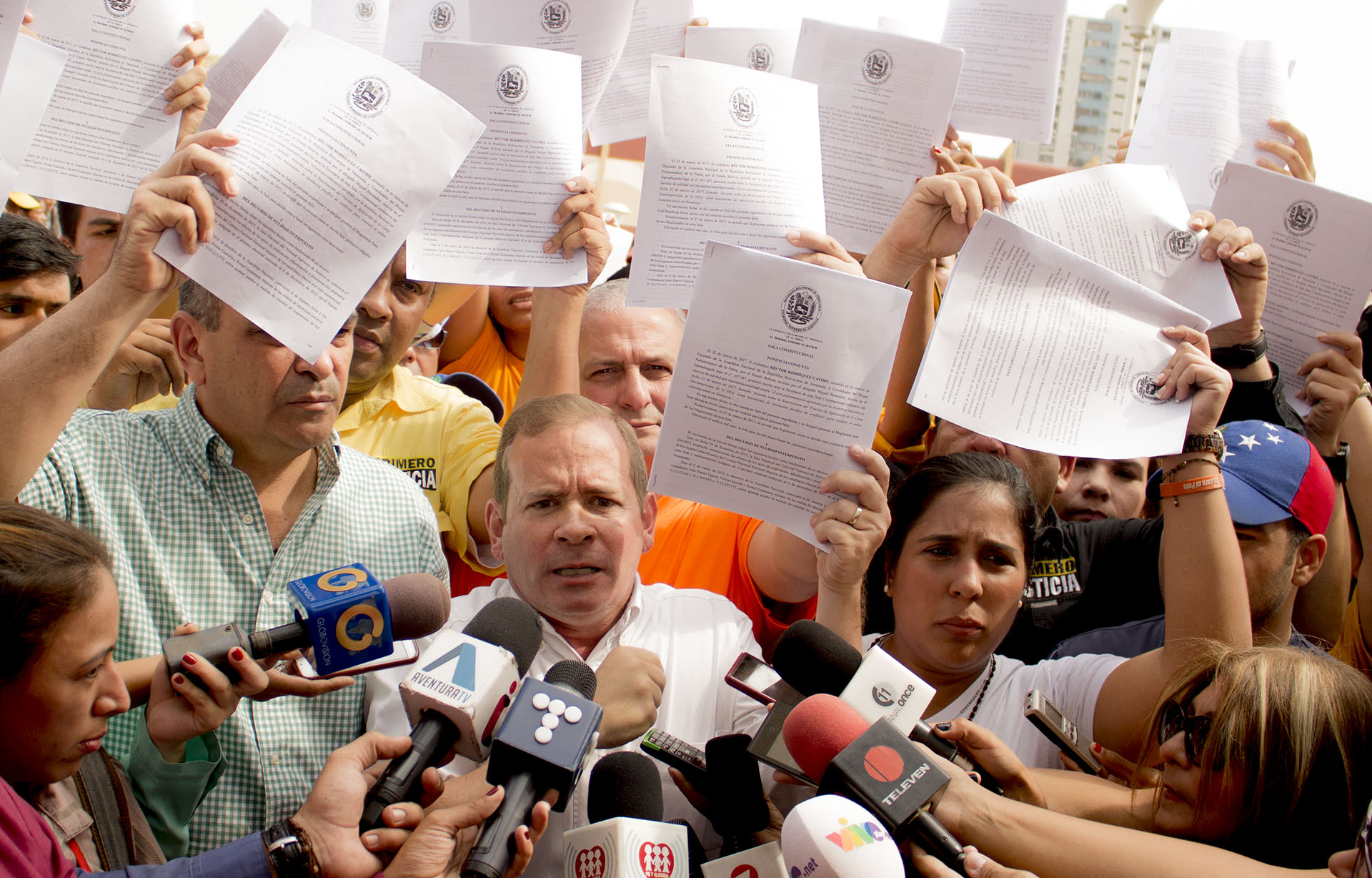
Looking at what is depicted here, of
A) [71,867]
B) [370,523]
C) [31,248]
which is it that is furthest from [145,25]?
[71,867]

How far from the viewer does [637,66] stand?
3768 mm

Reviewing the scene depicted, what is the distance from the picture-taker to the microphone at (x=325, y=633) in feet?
6.09

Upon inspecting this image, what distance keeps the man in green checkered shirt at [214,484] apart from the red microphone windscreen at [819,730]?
977 millimetres

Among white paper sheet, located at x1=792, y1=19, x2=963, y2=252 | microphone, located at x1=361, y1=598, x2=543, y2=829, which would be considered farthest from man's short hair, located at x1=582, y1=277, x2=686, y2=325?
microphone, located at x1=361, y1=598, x2=543, y2=829

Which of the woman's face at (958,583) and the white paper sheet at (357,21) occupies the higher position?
the white paper sheet at (357,21)

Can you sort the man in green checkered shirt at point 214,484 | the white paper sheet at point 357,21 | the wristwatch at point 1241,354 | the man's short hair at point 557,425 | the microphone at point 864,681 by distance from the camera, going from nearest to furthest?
the microphone at point 864,681 < the man in green checkered shirt at point 214,484 < the man's short hair at point 557,425 < the wristwatch at point 1241,354 < the white paper sheet at point 357,21

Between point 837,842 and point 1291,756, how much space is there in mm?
1051

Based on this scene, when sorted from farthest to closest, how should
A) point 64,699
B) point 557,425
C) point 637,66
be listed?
point 637,66 → point 557,425 → point 64,699

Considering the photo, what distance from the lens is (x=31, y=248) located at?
3.38 m

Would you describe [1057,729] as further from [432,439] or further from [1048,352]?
[432,439]

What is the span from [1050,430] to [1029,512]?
1.48 feet

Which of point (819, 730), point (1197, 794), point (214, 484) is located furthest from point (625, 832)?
point (214, 484)

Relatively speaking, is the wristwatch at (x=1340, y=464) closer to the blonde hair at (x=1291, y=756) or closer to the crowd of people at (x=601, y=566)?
the crowd of people at (x=601, y=566)

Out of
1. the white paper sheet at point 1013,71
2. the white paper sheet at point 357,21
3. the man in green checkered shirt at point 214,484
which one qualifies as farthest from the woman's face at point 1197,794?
the white paper sheet at point 357,21
